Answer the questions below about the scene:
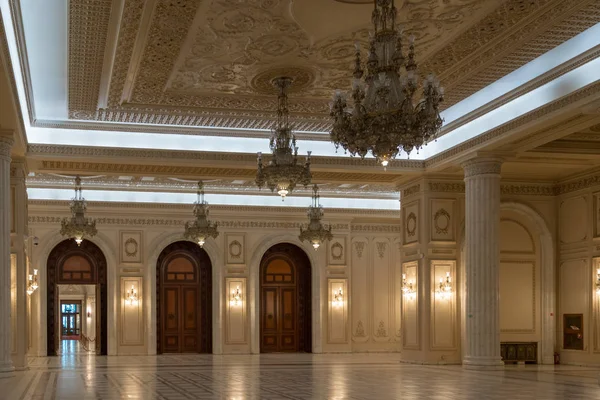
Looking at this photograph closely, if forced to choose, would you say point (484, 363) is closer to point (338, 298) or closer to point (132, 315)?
point (338, 298)

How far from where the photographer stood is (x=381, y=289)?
28.5 meters

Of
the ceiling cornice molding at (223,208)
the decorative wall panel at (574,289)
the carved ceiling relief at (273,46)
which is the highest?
the carved ceiling relief at (273,46)

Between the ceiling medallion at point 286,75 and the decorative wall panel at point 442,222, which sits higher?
the ceiling medallion at point 286,75

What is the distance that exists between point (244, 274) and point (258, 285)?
62 cm

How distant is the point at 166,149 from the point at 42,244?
8.41 metres

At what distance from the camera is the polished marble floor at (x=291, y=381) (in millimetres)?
12766

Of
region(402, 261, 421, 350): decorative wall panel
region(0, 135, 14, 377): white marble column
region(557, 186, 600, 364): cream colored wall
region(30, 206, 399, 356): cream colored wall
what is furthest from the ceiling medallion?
region(30, 206, 399, 356): cream colored wall

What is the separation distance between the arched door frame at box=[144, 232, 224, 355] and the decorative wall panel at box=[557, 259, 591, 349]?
1043 cm

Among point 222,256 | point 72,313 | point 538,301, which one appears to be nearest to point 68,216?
point 222,256

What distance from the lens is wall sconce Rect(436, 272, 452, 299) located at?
20250 mm

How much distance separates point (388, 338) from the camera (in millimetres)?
28438

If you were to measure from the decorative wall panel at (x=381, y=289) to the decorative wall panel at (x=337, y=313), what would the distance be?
1.13 m

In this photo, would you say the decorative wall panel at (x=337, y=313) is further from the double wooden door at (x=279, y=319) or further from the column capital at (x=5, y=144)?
the column capital at (x=5, y=144)

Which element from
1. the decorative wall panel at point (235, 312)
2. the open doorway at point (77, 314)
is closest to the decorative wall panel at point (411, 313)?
the decorative wall panel at point (235, 312)
